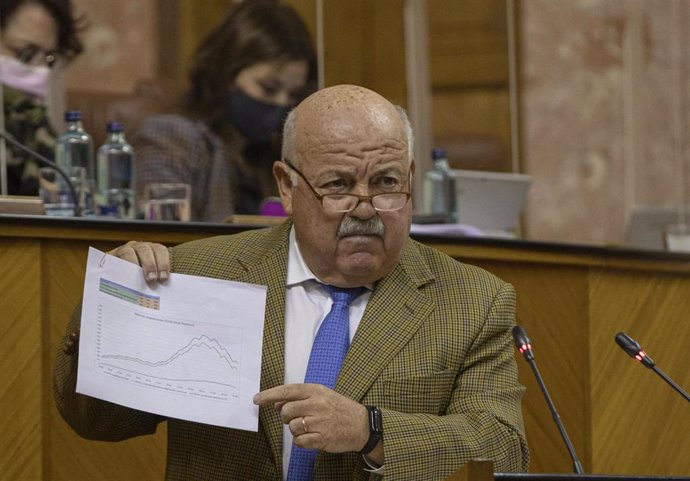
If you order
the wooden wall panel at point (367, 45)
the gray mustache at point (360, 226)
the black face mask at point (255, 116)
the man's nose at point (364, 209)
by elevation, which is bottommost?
the gray mustache at point (360, 226)

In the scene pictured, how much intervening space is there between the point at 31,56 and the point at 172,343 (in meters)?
2.74

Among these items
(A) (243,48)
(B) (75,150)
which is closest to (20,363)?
(B) (75,150)

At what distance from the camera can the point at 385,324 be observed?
2535 mm

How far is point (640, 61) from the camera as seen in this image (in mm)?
7820

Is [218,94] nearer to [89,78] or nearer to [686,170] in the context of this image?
[89,78]

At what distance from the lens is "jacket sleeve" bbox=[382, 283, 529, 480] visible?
7.66ft

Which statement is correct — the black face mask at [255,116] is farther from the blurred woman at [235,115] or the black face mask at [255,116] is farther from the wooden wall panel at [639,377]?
the wooden wall panel at [639,377]

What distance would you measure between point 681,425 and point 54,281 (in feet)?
5.58

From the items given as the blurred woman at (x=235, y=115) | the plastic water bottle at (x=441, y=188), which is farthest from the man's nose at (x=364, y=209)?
the blurred woman at (x=235, y=115)

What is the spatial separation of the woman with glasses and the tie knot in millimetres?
2320

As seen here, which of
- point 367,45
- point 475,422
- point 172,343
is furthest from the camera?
point 367,45

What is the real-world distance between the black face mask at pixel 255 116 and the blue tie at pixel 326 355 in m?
2.78

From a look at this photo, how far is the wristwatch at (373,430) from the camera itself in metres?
2.30

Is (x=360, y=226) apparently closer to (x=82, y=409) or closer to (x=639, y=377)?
(x=82, y=409)
